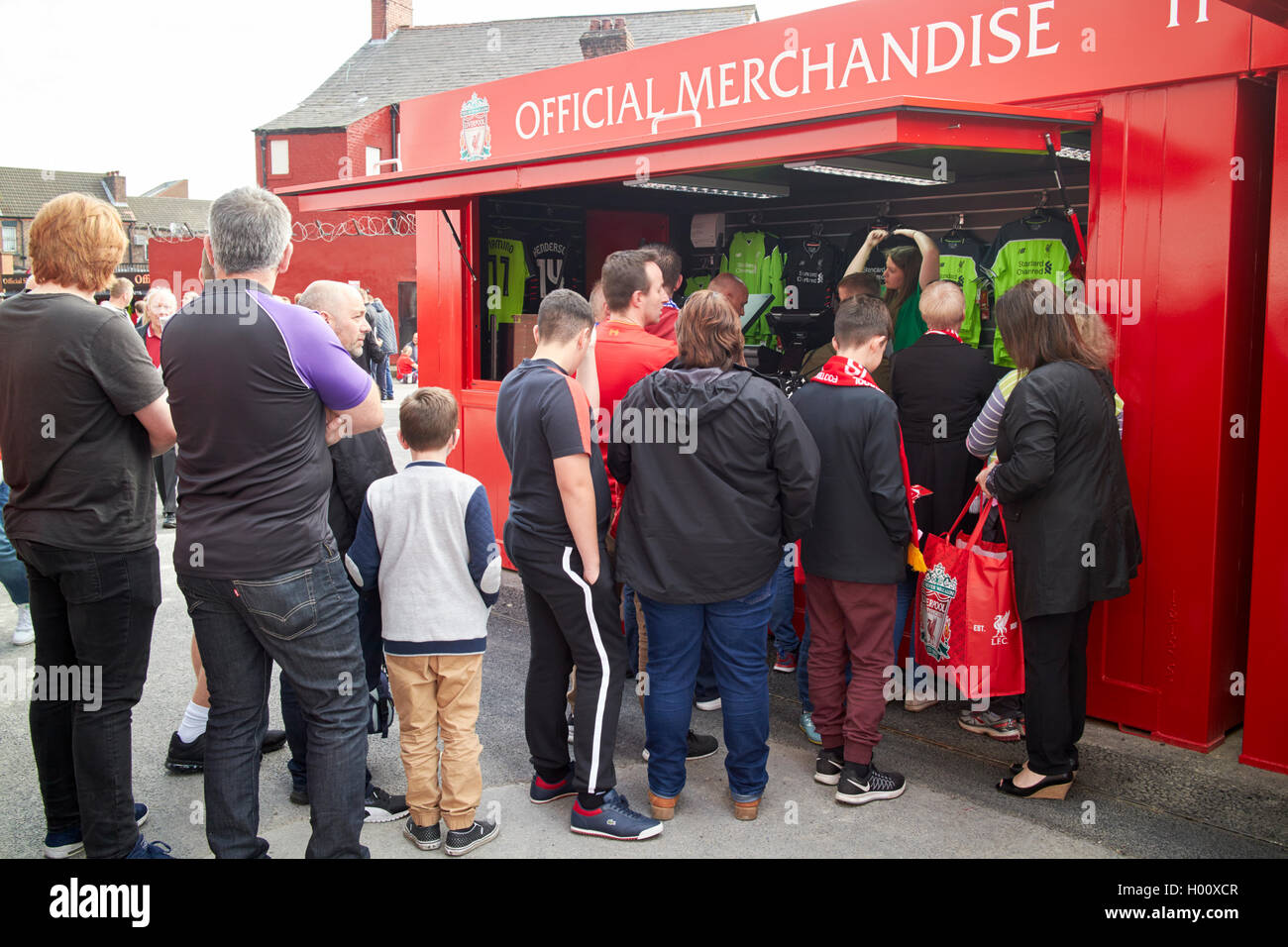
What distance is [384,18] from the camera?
37938mm

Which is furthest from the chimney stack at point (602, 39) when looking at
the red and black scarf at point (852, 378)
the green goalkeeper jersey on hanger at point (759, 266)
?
the red and black scarf at point (852, 378)

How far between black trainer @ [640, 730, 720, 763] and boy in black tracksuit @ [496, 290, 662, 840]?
2.24 ft

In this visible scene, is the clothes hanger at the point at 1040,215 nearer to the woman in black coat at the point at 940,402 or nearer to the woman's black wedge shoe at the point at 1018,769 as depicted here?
the woman in black coat at the point at 940,402

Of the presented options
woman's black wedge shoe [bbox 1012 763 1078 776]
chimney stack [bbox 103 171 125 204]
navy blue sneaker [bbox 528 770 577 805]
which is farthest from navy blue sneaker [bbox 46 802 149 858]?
chimney stack [bbox 103 171 125 204]

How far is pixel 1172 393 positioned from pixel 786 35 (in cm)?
294

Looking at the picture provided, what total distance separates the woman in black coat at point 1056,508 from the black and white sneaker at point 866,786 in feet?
1.35

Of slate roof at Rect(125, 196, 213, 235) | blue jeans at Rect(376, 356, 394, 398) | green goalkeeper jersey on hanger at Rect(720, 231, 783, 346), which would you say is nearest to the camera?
blue jeans at Rect(376, 356, 394, 398)

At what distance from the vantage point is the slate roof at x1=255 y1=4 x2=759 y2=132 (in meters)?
31.6

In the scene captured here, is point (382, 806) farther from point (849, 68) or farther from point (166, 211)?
point (166, 211)

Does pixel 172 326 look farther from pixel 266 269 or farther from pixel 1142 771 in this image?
pixel 1142 771

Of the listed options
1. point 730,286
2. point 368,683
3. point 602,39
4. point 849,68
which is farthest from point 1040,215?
point 602,39

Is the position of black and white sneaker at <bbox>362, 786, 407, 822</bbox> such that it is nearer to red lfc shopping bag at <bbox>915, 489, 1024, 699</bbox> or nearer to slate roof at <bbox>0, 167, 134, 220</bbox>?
red lfc shopping bag at <bbox>915, 489, 1024, 699</bbox>

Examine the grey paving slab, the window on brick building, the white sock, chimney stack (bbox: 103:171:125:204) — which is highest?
chimney stack (bbox: 103:171:125:204)
